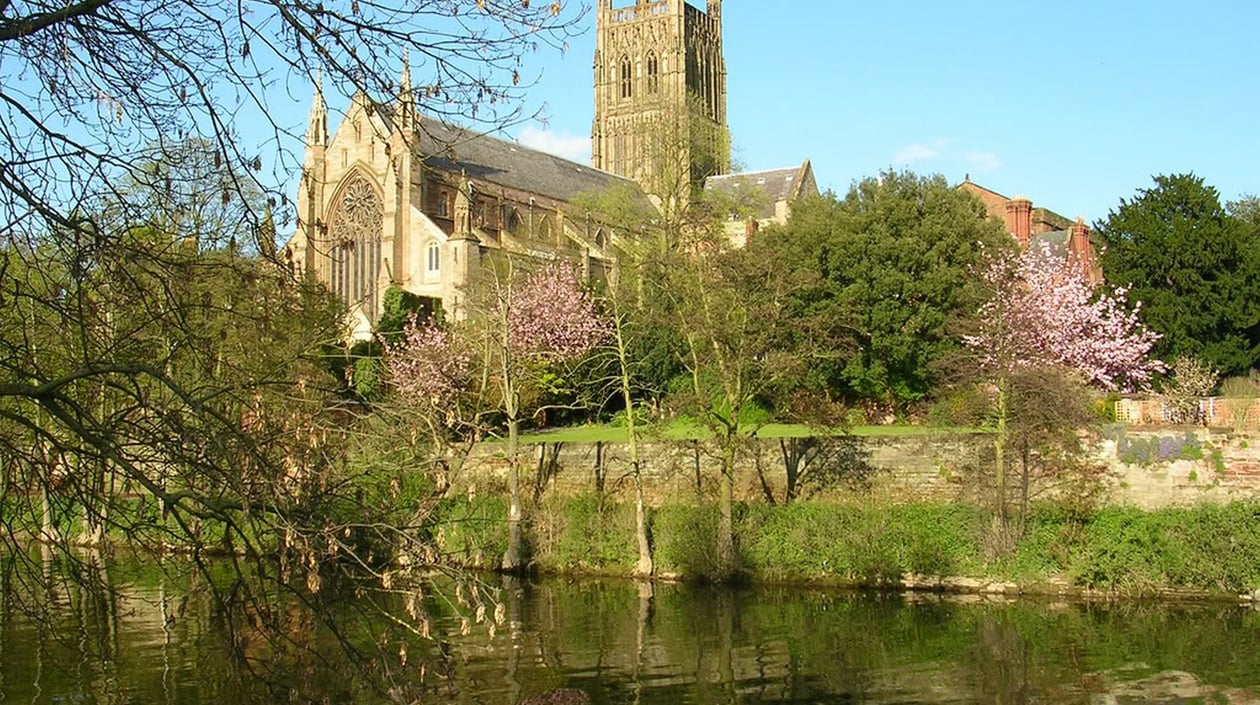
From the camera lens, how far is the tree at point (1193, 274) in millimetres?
36844

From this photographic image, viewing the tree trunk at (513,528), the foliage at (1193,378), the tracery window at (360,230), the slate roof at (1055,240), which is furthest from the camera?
the tracery window at (360,230)

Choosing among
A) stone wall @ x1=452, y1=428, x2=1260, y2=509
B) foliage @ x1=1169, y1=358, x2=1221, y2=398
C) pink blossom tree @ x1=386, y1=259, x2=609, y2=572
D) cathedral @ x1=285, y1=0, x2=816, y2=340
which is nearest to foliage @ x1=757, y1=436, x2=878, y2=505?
stone wall @ x1=452, y1=428, x2=1260, y2=509

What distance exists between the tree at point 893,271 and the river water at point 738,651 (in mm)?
13948

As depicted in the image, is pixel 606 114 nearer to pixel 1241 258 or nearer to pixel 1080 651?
pixel 1241 258

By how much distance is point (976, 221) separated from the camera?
36.1 m

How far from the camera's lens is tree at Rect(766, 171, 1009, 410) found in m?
34.7

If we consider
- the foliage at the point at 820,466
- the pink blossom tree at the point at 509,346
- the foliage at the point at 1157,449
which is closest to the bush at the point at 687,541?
the foliage at the point at 820,466

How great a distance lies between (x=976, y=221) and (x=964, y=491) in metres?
13.9

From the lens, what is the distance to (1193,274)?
122ft

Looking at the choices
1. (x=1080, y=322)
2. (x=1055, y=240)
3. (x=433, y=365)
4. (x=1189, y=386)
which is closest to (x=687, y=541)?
(x=433, y=365)

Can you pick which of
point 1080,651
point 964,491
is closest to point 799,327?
point 964,491

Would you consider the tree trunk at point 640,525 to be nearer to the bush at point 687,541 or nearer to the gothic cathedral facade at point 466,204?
the bush at point 687,541

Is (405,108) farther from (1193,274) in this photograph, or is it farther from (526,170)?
(526,170)

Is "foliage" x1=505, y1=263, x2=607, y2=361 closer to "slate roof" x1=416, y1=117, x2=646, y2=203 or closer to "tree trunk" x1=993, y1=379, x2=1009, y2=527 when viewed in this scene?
"slate roof" x1=416, y1=117, x2=646, y2=203
